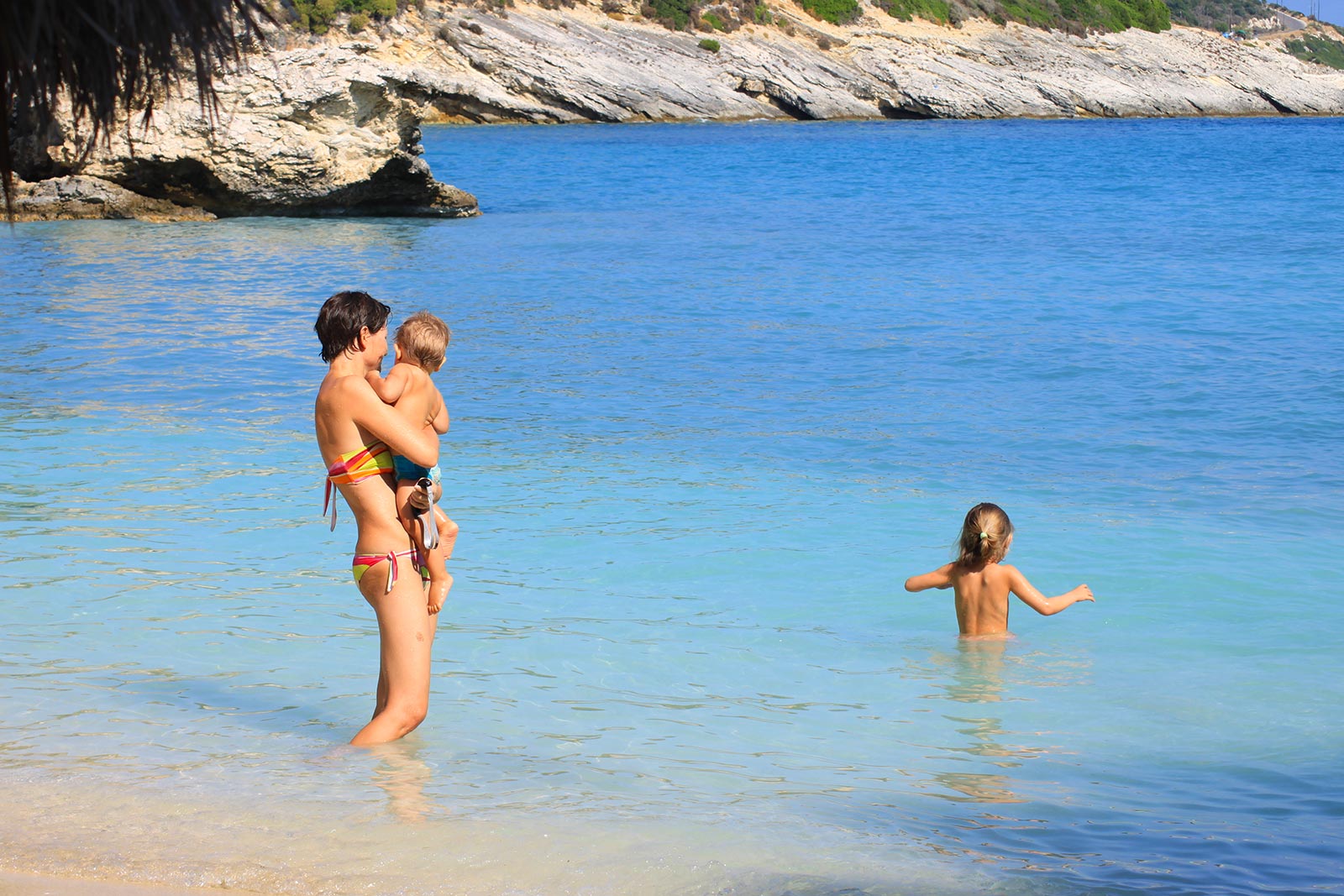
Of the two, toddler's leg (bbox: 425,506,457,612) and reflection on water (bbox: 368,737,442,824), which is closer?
Answer: reflection on water (bbox: 368,737,442,824)

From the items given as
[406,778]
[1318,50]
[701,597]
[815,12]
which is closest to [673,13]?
[815,12]

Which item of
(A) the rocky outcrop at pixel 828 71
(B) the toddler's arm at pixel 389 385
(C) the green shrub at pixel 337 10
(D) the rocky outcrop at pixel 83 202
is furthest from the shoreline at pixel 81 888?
(C) the green shrub at pixel 337 10

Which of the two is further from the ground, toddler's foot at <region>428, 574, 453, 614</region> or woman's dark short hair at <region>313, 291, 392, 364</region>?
woman's dark short hair at <region>313, 291, 392, 364</region>

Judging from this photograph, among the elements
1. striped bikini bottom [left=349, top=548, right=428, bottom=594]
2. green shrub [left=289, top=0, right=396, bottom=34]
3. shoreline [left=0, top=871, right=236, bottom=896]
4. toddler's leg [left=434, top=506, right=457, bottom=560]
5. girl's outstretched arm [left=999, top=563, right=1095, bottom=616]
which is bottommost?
shoreline [left=0, top=871, right=236, bottom=896]

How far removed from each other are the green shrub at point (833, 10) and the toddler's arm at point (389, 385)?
79076 millimetres

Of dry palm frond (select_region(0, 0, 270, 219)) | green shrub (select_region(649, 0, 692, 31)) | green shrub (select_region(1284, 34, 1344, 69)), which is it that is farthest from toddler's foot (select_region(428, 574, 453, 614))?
green shrub (select_region(1284, 34, 1344, 69))

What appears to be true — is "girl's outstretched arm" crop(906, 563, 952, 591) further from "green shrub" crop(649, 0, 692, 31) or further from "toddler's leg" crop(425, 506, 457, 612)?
"green shrub" crop(649, 0, 692, 31)

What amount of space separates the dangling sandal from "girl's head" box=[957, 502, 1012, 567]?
264 centimetres

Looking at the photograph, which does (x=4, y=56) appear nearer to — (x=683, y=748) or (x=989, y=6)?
(x=683, y=748)

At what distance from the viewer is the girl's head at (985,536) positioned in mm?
5855

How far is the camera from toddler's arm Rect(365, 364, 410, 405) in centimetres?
429

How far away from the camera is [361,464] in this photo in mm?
4273

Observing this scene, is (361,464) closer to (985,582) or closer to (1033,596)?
(985,582)

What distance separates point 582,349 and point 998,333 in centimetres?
464
